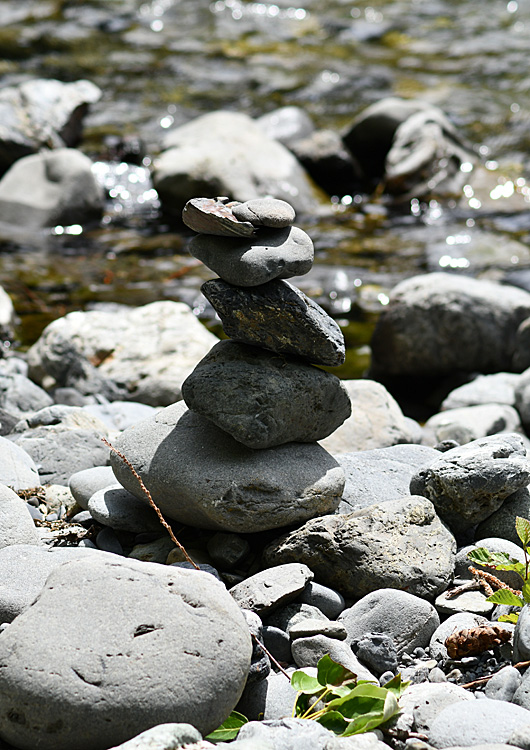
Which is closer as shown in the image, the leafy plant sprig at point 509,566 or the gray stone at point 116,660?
the gray stone at point 116,660

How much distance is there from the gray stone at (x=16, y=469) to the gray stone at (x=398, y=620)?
1.60 metres

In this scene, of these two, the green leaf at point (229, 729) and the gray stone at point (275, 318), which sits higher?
the gray stone at point (275, 318)

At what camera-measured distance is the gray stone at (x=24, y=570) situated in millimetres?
Result: 2918

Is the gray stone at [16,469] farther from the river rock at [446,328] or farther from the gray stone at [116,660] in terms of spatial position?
the river rock at [446,328]

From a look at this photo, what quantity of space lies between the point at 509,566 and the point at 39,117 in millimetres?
10752

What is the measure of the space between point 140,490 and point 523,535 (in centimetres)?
154

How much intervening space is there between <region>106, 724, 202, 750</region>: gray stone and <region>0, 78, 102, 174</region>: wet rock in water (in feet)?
34.5

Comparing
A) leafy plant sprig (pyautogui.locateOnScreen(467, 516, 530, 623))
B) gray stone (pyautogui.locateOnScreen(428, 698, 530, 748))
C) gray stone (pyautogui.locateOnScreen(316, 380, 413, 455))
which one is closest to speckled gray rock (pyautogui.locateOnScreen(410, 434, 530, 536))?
leafy plant sprig (pyautogui.locateOnScreen(467, 516, 530, 623))

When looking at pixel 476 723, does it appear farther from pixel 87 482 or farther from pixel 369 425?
pixel 369 425

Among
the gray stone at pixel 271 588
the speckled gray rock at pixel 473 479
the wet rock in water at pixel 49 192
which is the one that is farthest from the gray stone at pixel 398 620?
the wet rock in water at pixel 49 192

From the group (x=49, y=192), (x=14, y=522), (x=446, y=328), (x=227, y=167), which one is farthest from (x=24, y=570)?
(x=49, y=192)

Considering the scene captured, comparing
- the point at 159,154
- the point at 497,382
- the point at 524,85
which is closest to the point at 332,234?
the point at 159,154

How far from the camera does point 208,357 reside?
3.76 m

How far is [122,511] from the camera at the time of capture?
369 centimetres
